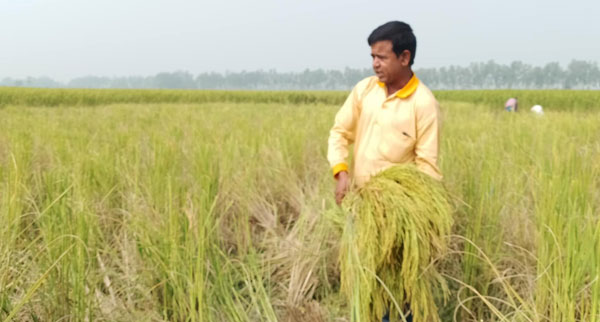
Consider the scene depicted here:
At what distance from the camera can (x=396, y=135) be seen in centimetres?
Result: 144

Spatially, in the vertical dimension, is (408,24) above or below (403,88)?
above

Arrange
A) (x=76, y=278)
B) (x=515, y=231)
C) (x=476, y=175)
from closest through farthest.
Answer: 1. (x=76, y=278)
2. (x=515, y=231)
3. (x=476, y=175)

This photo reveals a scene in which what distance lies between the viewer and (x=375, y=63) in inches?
55.5

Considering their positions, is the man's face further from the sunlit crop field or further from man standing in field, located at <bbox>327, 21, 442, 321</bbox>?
the sunlit crop field

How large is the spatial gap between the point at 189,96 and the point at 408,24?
1991 centimetres

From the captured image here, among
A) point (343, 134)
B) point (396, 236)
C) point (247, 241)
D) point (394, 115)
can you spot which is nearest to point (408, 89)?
point (394, 115)

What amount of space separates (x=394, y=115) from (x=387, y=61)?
0.17 m

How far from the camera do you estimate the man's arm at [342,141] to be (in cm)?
152

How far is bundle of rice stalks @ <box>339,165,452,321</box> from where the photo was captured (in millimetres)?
1193

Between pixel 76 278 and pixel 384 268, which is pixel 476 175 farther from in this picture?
pixel 76 278

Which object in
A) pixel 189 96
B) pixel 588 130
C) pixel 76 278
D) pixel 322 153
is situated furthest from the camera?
pixel 189 96

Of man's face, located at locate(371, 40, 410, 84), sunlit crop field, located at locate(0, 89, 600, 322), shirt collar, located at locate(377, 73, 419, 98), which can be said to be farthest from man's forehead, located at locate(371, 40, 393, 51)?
sunlit crop field, located at locate(0, 89, 600, 322)

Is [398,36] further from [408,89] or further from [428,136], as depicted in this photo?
[428,136]

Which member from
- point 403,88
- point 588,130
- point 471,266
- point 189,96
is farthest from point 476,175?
point 189,96
